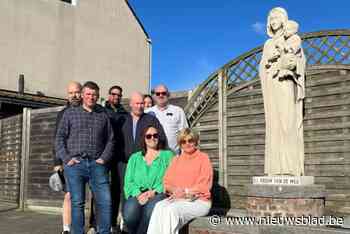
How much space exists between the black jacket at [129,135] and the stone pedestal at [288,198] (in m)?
1.44

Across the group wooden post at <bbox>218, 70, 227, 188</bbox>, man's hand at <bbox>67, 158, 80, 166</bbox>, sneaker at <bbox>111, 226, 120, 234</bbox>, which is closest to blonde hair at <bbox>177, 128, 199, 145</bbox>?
man's hand at <bbox>67, 158, 80, 166</bbox>

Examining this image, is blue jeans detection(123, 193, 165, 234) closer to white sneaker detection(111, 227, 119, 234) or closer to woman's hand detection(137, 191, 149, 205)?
woman's hand detection(137, 191, 149, 205)

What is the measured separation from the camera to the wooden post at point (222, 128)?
9.58m

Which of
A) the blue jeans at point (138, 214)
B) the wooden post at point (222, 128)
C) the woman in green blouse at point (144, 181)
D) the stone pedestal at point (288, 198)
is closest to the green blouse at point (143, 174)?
the woman in green blouse at point (144, 181)

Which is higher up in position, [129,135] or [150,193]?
[129,135]

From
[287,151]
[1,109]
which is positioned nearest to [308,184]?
[287,151]

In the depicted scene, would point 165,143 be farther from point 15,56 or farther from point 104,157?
point 15,56

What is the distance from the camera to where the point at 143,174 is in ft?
18.1

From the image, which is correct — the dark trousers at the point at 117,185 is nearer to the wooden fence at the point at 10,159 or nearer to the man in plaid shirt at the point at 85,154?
the man in plaid shirt at the point at 85,154

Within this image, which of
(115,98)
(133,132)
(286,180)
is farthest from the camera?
(115,98)

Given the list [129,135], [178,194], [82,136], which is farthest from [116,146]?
[178,194]

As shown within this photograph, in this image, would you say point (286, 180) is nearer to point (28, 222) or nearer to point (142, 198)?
point (142, 198)

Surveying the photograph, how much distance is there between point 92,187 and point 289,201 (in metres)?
2.46

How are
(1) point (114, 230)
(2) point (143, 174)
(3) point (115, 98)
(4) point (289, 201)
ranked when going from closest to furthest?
(2) point (143, 174) < (4) point (289, 201) < (1) point (114, 230) < (3) point (115, 98)
